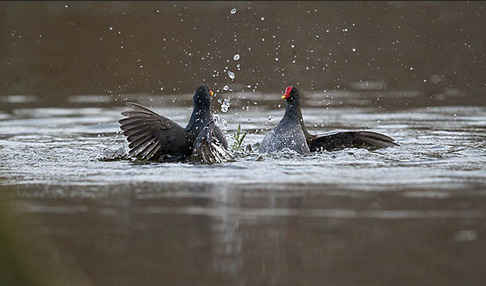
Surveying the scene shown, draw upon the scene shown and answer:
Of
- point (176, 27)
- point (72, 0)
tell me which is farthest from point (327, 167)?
point (72, 0)

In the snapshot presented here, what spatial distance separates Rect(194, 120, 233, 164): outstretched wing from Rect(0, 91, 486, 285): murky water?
6.1 inches

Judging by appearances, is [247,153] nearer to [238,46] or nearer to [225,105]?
[225,105]

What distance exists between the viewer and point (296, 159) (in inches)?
287

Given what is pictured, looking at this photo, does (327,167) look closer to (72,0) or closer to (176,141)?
(176,141)

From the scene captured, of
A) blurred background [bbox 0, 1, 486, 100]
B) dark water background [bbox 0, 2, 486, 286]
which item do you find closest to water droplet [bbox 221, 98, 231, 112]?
dark water background [bbox 0, 2, 486, 286]

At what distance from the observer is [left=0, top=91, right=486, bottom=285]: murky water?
158 inches

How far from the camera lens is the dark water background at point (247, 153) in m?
4.11

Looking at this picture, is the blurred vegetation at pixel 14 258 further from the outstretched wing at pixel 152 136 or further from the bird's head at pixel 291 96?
the bird's head at pixel 291 96

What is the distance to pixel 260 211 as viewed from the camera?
17.0ft

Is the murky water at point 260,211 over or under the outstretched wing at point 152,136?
under

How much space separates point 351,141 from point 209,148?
155 cm

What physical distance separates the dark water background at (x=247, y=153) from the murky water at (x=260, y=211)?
0.06 feet

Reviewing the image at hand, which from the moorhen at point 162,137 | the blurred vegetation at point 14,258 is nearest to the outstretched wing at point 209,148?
the moorhen at point 162,137

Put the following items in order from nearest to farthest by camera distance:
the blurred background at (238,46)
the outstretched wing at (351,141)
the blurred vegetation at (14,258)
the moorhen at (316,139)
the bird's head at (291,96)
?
1. the blurred vegetation at (14,258)
2. the moorhen at (316,139)
3. the outstretched wing at (351,141)
4. the bird's head at (291,96)
5. the blurred background at (238,46)
